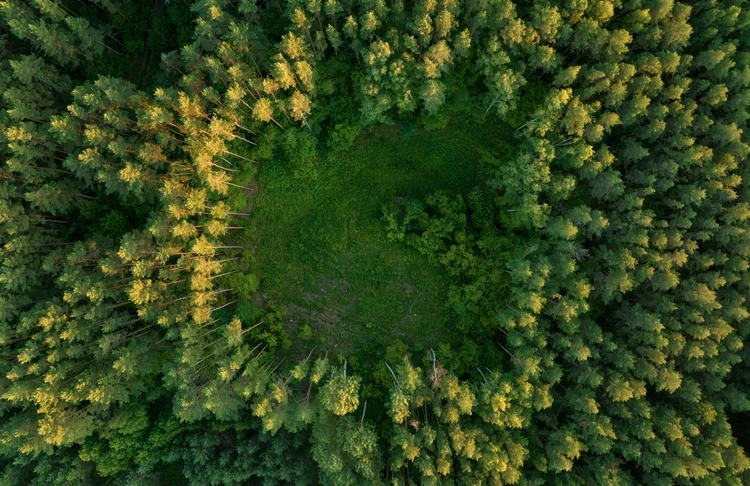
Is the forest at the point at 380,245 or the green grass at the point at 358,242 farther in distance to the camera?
the green grass at the point at 358,242

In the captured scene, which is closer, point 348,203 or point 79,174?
point 79,174

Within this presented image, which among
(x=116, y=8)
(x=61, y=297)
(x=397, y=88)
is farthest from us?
(x=116, y=8)

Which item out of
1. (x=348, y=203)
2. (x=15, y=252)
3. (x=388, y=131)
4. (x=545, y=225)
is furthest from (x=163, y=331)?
(x=545, y=225)

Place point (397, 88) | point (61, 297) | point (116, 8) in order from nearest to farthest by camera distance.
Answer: point (397, 88), point (61, 297), point (116, 8)

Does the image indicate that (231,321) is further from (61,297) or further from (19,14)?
(19,14)

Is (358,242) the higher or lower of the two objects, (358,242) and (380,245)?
the lower

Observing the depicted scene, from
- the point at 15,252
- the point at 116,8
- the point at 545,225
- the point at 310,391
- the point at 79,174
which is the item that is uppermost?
the point at 116,8
